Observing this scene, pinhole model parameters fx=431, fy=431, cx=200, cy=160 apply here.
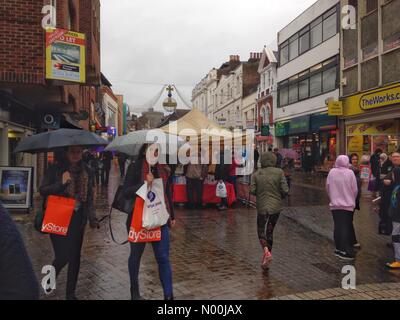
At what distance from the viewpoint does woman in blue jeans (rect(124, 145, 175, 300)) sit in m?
4.52

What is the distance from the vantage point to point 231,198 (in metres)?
12.8

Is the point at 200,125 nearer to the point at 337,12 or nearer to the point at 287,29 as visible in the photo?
the point at 337,12

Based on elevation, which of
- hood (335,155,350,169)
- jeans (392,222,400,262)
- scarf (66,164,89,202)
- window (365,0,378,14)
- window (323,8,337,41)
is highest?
window (323,8,337,41)

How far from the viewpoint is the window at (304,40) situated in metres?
29.3

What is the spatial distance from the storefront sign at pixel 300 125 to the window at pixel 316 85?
174cm

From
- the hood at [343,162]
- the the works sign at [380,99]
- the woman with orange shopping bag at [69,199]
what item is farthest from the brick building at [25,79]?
the the works sign at [380,99]

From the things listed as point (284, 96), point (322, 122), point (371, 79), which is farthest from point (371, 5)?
point (284, 96)

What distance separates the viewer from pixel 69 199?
15.7 ft

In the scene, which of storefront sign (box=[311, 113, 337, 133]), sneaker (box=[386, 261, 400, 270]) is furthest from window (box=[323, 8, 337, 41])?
sneaker (box=[386, 261, 400, 270])

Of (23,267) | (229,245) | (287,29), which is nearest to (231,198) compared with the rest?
(229,245)

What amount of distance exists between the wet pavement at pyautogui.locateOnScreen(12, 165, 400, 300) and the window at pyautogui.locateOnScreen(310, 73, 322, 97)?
1797 centimetres

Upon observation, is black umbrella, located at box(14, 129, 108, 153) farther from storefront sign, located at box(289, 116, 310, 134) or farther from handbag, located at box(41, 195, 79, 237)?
storefront sign, located at box(289, 116, 310, 134)

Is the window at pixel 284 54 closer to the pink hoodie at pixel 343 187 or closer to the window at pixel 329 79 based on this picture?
the window at pixel 329 79
